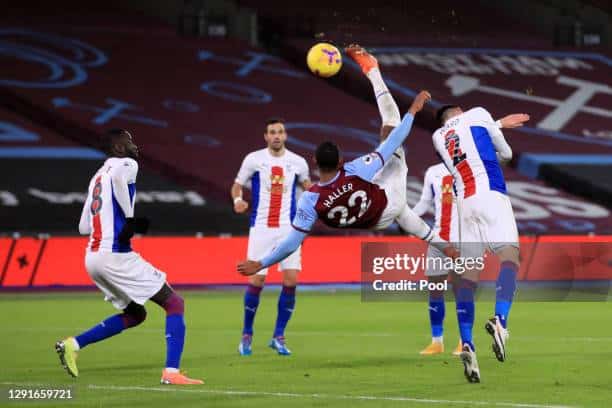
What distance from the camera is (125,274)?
34.5 ft

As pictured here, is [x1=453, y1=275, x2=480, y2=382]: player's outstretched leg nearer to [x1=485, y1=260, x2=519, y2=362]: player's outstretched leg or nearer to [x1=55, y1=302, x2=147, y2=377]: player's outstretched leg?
[x1=485, y1=260, x2=519, y2=362]: player's outstretched leg

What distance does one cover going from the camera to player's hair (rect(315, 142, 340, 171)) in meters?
10.1

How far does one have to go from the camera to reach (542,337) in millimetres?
14719

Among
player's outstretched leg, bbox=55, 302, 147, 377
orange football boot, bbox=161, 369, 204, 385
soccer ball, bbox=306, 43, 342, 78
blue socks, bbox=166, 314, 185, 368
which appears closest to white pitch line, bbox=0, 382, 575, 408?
orange football boot, bbox=161, 369, 204, 385

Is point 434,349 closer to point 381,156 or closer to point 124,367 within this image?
point 124,367

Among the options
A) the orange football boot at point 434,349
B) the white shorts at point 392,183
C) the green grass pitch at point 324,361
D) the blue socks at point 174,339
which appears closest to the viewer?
the green grass pitch at point 324,361

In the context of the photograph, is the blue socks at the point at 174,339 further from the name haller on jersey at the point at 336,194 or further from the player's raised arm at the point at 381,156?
the player's raised arm at the point at 381,156

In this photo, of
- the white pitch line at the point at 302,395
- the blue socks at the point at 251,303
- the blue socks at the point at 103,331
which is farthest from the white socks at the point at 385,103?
the blue socks at the point at 251,303

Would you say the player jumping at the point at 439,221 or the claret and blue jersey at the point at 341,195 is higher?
the claret and blue jersey at the point at 341,195

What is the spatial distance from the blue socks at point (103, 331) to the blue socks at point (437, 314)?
3.71 meters

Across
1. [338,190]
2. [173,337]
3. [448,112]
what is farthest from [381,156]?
[173,337]

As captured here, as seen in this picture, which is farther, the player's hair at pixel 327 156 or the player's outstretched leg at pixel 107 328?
the player's outstretched leg at pixel 107 328

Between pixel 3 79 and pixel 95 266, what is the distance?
2236 cm

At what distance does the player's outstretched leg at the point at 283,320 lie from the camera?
13.1m
